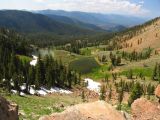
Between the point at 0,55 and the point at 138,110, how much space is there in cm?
13336

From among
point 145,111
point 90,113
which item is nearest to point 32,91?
point 145,111

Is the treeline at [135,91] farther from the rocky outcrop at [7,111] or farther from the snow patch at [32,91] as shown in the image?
the rocky outcrop at [7,111]

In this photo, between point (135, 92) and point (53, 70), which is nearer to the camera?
point (135, 92)

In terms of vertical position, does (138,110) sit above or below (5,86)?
above

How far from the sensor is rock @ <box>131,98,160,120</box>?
25203 mm

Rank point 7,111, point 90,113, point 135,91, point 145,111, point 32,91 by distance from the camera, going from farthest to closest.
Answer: point 135,91 < point 32,91 < point 145,111 < point 90,113 < point 7,111

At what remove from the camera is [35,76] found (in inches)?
4678

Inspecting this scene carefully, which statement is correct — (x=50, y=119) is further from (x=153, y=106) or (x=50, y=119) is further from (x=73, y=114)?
(x=153, y=106)

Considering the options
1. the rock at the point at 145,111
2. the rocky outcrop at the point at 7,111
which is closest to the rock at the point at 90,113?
the rocky outcrop at the point at 7,111

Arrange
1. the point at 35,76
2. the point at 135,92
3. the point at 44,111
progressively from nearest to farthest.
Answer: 1. the point at 44,111
2. the point at 135,92
3. the point at 35,76

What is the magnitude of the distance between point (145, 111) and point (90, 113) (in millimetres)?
10481

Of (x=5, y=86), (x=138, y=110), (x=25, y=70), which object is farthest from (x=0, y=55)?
(x=138, y=110)

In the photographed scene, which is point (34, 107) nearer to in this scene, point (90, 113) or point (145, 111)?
point (145, 111)

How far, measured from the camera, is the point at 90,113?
1659 centimetres
